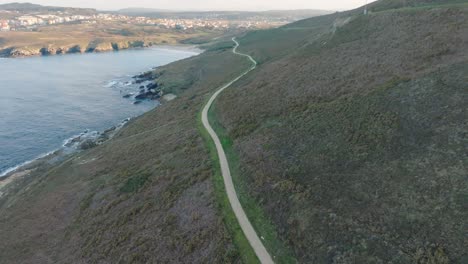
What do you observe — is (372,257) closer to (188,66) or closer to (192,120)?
(192,120)

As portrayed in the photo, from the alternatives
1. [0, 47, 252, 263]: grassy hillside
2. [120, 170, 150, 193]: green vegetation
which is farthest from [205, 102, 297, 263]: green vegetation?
[120, 170, 150, 193]: green vegetation

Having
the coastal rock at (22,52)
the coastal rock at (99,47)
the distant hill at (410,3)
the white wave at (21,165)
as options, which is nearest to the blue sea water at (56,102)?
the white wave at (21,165)

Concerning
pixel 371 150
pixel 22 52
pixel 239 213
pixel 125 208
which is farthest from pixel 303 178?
pixel 22 52

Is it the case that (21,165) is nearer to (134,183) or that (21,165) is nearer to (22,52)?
(134,183)

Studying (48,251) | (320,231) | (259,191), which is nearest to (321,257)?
(320,231)

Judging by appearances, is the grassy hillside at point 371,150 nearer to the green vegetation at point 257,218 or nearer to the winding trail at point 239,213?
the green vegetation at point 257,218

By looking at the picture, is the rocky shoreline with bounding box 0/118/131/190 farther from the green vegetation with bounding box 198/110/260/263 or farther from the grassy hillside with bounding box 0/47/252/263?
the green vegetation with bounding box 198/110/260/263
